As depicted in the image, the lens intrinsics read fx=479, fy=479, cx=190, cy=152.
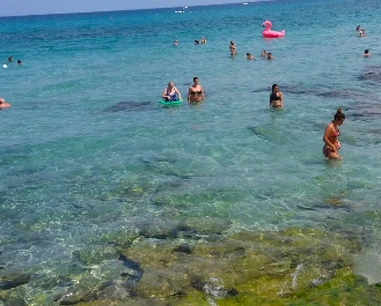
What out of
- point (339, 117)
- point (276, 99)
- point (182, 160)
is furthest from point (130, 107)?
point (339, 117)

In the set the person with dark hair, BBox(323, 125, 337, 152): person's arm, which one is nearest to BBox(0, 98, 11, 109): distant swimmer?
the person with dark hair

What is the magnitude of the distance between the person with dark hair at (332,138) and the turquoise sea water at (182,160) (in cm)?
33

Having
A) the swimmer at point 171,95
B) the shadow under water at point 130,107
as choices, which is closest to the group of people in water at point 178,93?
the swimmer at point 171,95

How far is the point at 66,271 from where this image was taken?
8.64 meters

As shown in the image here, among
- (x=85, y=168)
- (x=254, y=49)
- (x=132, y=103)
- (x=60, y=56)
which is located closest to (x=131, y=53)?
(x=60, y=56)

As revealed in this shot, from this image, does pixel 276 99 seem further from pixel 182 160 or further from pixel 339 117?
pixel 339 117

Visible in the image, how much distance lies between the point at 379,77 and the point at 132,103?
1206 centimetres

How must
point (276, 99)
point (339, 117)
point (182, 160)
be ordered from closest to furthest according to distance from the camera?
point (339, 117)
point (182, 160)
point (276, 99)

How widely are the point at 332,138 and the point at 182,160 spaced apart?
428cm

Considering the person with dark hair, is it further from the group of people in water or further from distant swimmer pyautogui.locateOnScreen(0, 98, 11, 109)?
distant swimmer pyautogui.locateOnScreen(0, 98, 11, 109)

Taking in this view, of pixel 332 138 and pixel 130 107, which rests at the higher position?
pixel 332 138

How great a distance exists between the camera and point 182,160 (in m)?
14.1

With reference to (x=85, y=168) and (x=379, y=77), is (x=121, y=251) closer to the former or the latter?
(x=85, y=168)

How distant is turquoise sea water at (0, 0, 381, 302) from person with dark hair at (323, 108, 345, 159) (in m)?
0.33
